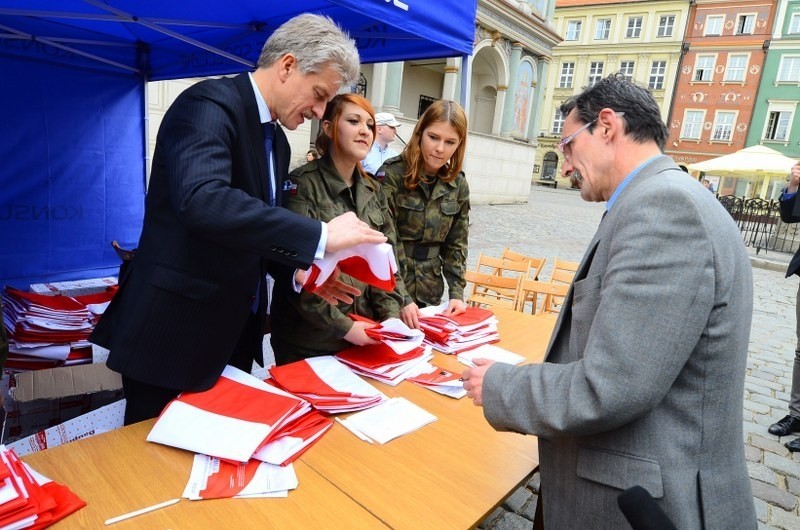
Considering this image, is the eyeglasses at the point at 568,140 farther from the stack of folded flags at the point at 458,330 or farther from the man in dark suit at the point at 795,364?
the man in dark suit at the point at 795,364

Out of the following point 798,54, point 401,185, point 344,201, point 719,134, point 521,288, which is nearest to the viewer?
point 344,201

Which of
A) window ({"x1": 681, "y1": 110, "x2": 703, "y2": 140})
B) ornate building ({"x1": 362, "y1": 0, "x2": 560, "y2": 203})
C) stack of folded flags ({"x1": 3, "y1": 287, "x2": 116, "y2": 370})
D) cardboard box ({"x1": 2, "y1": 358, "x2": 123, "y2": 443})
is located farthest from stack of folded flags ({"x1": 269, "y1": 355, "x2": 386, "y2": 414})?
window ({"x1": 681, "y1": 110, "x2": 703, "y2": 140})

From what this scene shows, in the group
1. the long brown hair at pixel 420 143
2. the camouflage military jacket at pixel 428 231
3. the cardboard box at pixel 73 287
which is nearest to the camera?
the long brown hair at pixel 420 143

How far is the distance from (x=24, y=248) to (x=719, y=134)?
43.6m

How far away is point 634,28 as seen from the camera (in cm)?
3916

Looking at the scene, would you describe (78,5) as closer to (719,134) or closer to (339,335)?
(339,335)

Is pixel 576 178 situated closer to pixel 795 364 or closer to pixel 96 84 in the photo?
pixel 795 364

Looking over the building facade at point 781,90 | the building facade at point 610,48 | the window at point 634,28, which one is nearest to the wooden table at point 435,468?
the building facade at point 610,48

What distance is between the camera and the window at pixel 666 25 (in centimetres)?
3800

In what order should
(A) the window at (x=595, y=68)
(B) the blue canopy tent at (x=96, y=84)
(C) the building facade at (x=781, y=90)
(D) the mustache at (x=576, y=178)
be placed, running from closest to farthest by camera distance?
(D) the mustache at (x=576, y=178)
(B) the blue canopy tent at (x=96, y=84)
(C) the building facade at (x=781, y=90)
(A) the window at (x=595, y=68)

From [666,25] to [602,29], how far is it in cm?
462

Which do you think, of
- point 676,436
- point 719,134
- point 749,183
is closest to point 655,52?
point 719,134

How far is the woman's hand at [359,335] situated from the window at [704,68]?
44.6 metres

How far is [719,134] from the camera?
36969 millimetres
